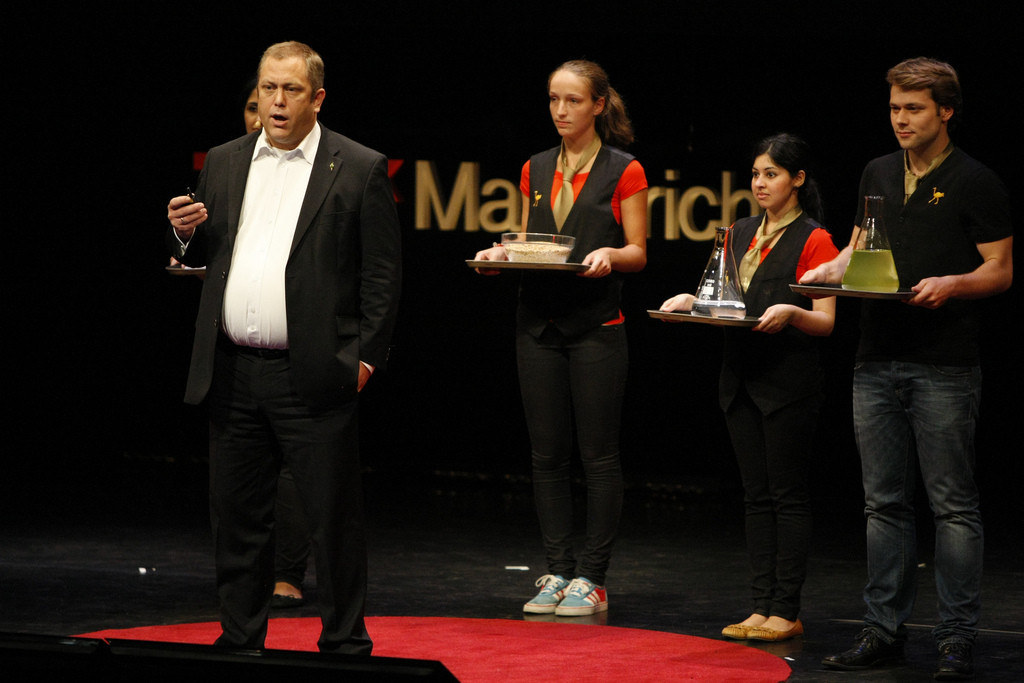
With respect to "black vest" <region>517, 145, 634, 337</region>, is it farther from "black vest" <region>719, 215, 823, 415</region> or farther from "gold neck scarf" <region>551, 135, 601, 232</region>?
"black vest" <region>719, 215, 823, 415</region>

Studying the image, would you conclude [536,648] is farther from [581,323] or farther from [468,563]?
[468,563]

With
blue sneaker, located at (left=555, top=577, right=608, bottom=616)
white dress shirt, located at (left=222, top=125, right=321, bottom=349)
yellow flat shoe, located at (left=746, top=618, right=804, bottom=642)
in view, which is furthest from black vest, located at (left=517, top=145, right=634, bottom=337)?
white dress shirt, located at (left=222, top=125, right=321, bottom=349)

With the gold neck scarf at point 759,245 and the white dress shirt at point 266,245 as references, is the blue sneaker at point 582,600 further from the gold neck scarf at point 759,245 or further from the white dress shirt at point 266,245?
the white dress shirt at point 266,245

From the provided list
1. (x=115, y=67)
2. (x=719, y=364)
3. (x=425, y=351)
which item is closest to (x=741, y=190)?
(x=719, y=364)

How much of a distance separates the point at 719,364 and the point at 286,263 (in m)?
4.48

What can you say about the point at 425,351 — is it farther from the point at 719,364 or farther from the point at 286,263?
the point at 286,263

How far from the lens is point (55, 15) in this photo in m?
7.72

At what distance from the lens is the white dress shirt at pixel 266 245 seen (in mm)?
3477

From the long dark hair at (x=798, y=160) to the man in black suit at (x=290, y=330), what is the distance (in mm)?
1328

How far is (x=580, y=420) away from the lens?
15.5ft

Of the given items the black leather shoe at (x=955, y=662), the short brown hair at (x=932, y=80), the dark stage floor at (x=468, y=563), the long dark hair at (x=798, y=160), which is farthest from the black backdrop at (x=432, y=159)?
the black leather shoe at (x=955, y=662)

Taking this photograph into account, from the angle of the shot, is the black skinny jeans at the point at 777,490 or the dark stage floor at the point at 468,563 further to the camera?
the dark stage floor at the point at 468,563

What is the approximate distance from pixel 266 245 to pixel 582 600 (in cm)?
178

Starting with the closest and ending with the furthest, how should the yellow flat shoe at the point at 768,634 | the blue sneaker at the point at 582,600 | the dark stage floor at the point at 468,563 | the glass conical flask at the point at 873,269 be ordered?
1. the glass conical flask at the point at 873,269
2. the yellow flat shoe at the point at 768,634
3. the dark stage floor at the point at 468,563
4. the blue sneaker at the point at 582,600
